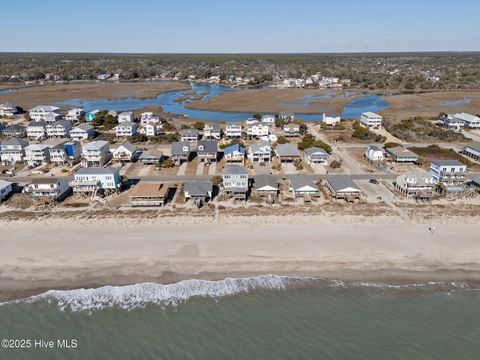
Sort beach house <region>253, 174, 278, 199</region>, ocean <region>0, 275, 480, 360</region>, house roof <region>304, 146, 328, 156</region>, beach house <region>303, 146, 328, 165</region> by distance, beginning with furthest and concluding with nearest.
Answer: house roof <region>304, 146, 328, 156</region>, beach house <region>303, 146, 328, 165</region>, beach house <region>253, 174, 278, 199</region>, ocean <region>0, 275, 480, 360</region>

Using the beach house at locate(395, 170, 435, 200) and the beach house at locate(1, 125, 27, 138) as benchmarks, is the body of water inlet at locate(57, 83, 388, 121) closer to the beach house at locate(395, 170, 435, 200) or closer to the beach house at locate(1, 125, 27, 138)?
the beach house at locate(1, 125, 27, 138)

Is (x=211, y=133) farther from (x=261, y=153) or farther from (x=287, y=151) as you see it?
(x=287, y=151)

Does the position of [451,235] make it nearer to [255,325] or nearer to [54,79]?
[255,325]

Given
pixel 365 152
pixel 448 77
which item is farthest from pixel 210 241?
pixel 448 77

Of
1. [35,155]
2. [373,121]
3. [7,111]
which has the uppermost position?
[7,111]

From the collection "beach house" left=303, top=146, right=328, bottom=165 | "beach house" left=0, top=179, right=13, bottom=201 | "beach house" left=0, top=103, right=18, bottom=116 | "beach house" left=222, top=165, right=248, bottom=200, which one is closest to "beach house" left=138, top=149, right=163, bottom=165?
"beach house" left=222, top=165, right=248, bottom=200

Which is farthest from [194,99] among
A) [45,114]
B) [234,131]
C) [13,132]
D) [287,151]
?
[287,151]

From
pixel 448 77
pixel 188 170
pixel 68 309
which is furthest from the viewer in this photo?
pixel 448 77
